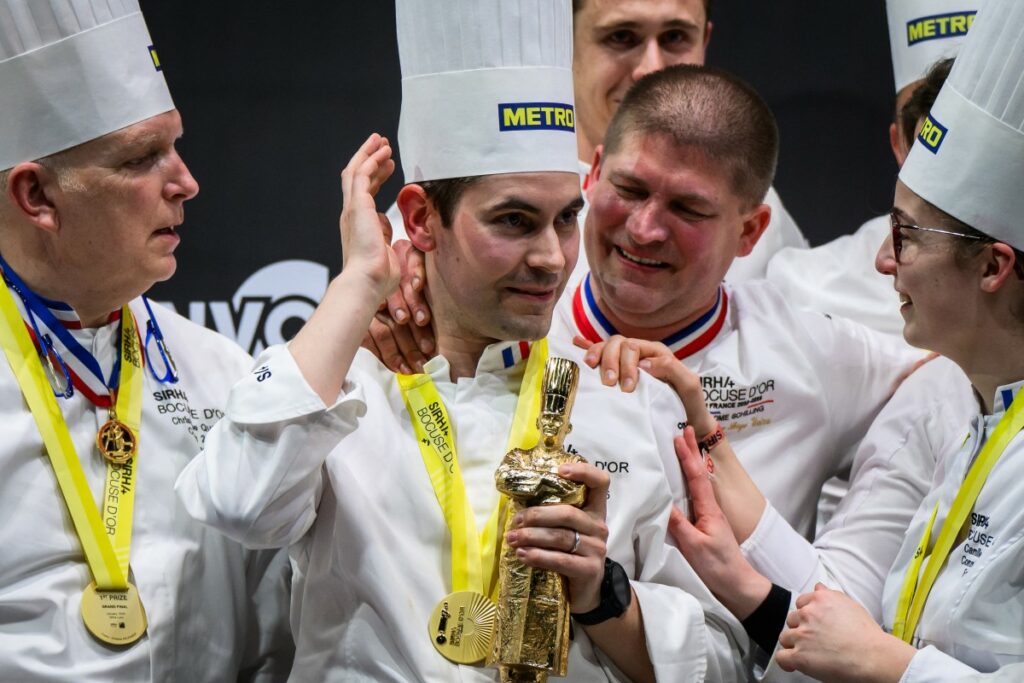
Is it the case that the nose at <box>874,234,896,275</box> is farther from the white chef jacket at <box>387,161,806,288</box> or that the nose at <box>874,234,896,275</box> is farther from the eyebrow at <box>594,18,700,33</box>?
the eyebrow at <box>594,18,700,33</box>

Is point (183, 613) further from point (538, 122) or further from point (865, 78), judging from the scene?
point (865, 78)

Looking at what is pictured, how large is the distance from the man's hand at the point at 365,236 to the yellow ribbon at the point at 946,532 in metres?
0.93

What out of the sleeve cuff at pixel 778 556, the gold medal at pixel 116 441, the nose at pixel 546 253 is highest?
the nose at pixel 546 253

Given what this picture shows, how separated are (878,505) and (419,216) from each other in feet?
3.19

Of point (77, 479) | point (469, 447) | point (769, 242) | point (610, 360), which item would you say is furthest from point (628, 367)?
point (769, 242)

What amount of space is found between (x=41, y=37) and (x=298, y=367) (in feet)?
2.34

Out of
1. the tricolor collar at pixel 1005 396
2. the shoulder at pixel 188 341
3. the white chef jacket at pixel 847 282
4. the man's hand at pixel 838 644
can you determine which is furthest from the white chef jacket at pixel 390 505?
the white chef jacket at pixel 847 282

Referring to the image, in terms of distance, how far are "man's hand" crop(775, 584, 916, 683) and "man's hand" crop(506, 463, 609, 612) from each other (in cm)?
44

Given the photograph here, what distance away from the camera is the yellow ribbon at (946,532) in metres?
2.11

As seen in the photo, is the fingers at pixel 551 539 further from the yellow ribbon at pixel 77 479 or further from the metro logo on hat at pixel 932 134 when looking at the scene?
the metro logo on hat at pixel 932 134

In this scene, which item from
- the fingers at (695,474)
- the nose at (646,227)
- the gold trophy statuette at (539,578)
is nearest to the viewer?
the gold trophy statuette at (539,578)

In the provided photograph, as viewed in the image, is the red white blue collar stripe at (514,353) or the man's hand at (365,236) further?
the red white blue collar stripe at (514,353)

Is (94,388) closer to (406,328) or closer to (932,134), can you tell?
(406,328)

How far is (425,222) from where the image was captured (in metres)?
2.27
